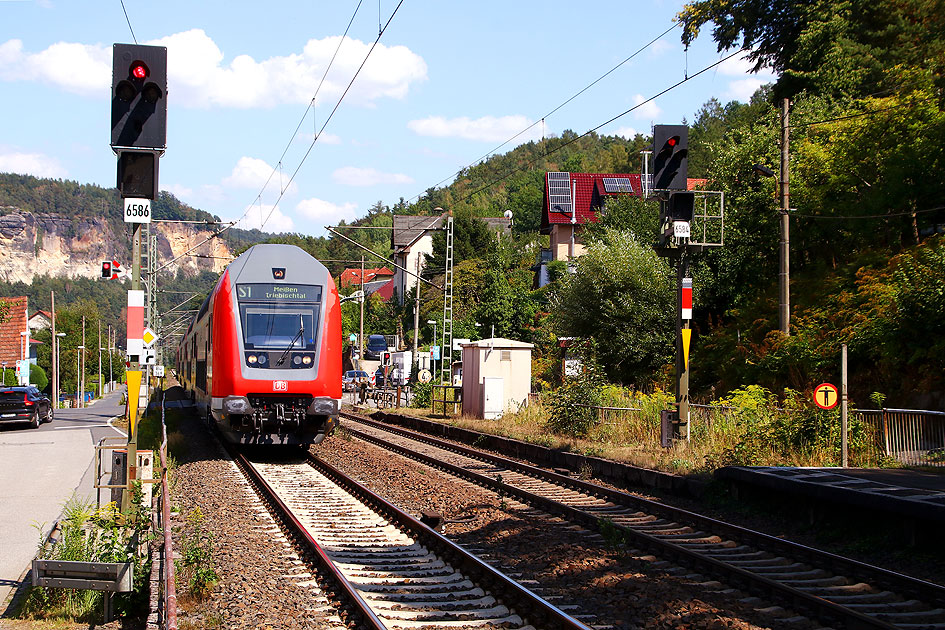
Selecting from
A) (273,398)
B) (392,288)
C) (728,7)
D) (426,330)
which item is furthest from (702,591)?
(392,288)

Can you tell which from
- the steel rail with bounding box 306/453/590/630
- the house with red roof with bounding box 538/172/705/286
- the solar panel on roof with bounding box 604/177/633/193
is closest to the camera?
the steel rail with bounding box 306/453/590/630

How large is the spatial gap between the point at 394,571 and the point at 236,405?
8.85m

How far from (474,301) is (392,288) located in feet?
146

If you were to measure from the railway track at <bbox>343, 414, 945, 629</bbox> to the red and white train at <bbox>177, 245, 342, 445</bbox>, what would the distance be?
434 centimetres

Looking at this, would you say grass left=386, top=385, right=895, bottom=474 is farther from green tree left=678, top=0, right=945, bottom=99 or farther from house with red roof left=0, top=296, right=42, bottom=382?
house with red roof left=0, top=296, right=42, bottom=382

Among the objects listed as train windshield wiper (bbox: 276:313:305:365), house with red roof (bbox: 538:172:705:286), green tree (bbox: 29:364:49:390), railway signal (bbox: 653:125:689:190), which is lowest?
green tree (bbox: 29:364:49:390)

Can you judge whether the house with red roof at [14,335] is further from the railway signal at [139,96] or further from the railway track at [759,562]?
the railway signal at [139,96]

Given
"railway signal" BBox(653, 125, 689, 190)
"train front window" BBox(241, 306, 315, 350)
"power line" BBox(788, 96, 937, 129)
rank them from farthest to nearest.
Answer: "power line" BBox(788, 96, 937, 129)
"train front window" BBox(241, 306, 315, 350)
"railway signal" BBox(653, 125, 689, 190)

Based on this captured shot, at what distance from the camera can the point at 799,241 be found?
1134 inches

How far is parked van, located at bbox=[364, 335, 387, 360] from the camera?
7650 centimetres

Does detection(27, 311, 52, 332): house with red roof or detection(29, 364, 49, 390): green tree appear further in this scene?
detection(27, 311, 52, 332): house with red roof

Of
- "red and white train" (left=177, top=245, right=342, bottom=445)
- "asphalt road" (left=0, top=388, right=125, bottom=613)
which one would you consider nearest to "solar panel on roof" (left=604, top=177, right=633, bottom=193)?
"asphalt road" (left=0, top=388, right=125, bottom=613)

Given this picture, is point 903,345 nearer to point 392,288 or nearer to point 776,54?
point 776,54

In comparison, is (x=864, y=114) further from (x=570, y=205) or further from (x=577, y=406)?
(x=570, y=205)
